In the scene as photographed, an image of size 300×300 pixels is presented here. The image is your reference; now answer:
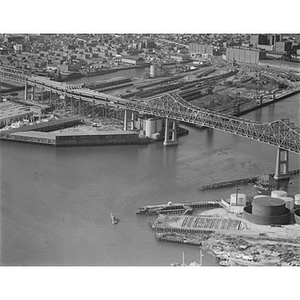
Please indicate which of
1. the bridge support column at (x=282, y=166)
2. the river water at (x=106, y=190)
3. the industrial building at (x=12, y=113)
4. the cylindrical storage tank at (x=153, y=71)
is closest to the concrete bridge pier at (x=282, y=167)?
the bridge support column at (x=282, y=166)

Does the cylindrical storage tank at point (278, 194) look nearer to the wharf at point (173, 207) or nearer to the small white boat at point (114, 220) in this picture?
the wharf at point (173, 207)

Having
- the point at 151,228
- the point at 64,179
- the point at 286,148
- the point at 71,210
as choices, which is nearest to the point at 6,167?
the point at 64,179

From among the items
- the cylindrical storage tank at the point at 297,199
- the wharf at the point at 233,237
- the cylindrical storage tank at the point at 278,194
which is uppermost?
the cylindrical storage tank at the point at 278,194

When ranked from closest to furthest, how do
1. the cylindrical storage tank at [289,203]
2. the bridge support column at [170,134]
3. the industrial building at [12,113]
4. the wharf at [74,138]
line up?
the cylindrical storage tank at [289,203], the wharf at [74,138], the bridge support column at [170,134], the industrial building at [12,113]

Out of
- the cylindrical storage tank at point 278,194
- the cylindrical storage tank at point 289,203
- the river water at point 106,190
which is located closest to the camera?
the river water at point 106,190

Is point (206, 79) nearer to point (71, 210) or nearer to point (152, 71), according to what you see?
point (152, 71)

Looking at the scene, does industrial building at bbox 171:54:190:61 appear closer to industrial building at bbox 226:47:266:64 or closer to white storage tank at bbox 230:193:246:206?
industrial building at bbox 226:47:266:64
